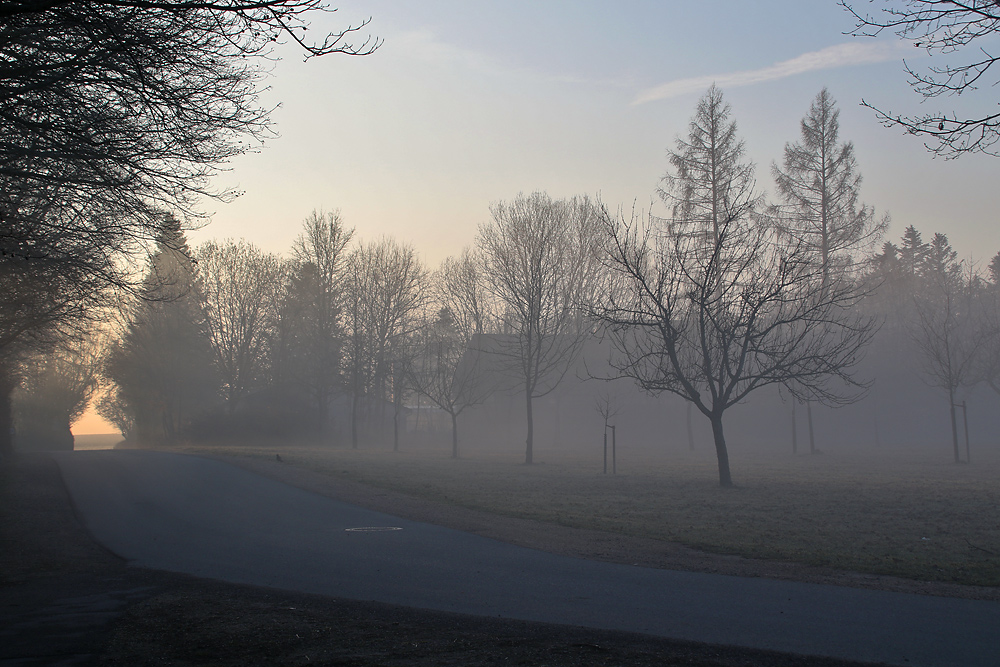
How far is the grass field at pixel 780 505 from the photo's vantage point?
8992 millimetres

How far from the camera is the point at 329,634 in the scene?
18.1 ft

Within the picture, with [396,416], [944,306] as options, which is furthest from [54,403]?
[944,306]

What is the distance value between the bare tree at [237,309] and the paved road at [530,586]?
1316 inches

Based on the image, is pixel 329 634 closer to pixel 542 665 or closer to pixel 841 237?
pixel 542 665

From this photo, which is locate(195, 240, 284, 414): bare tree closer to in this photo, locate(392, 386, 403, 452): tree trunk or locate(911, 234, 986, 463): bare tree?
locate(392, 386, 403, 452): tree trunk

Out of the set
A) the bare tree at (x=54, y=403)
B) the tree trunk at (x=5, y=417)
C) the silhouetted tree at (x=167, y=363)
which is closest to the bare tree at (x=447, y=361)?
the silhouetted tree at (x=167, y=363)

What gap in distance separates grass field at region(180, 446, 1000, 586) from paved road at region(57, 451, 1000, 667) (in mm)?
1882

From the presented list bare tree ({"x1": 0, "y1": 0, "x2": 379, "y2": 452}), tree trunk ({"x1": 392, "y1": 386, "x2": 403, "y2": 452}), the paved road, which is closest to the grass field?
the paved road

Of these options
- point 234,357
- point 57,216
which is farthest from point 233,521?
point 234,357

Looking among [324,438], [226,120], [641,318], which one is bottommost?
[324,438]

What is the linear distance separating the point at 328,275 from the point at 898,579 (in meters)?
38.2

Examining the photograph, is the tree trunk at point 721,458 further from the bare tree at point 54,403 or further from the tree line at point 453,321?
the bare tree at point 54,403

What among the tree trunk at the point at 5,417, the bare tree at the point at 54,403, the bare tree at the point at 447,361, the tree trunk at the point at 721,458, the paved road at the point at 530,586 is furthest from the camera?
the bare tree at the point at 54,403

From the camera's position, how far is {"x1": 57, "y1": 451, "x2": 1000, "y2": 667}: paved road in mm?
5559
